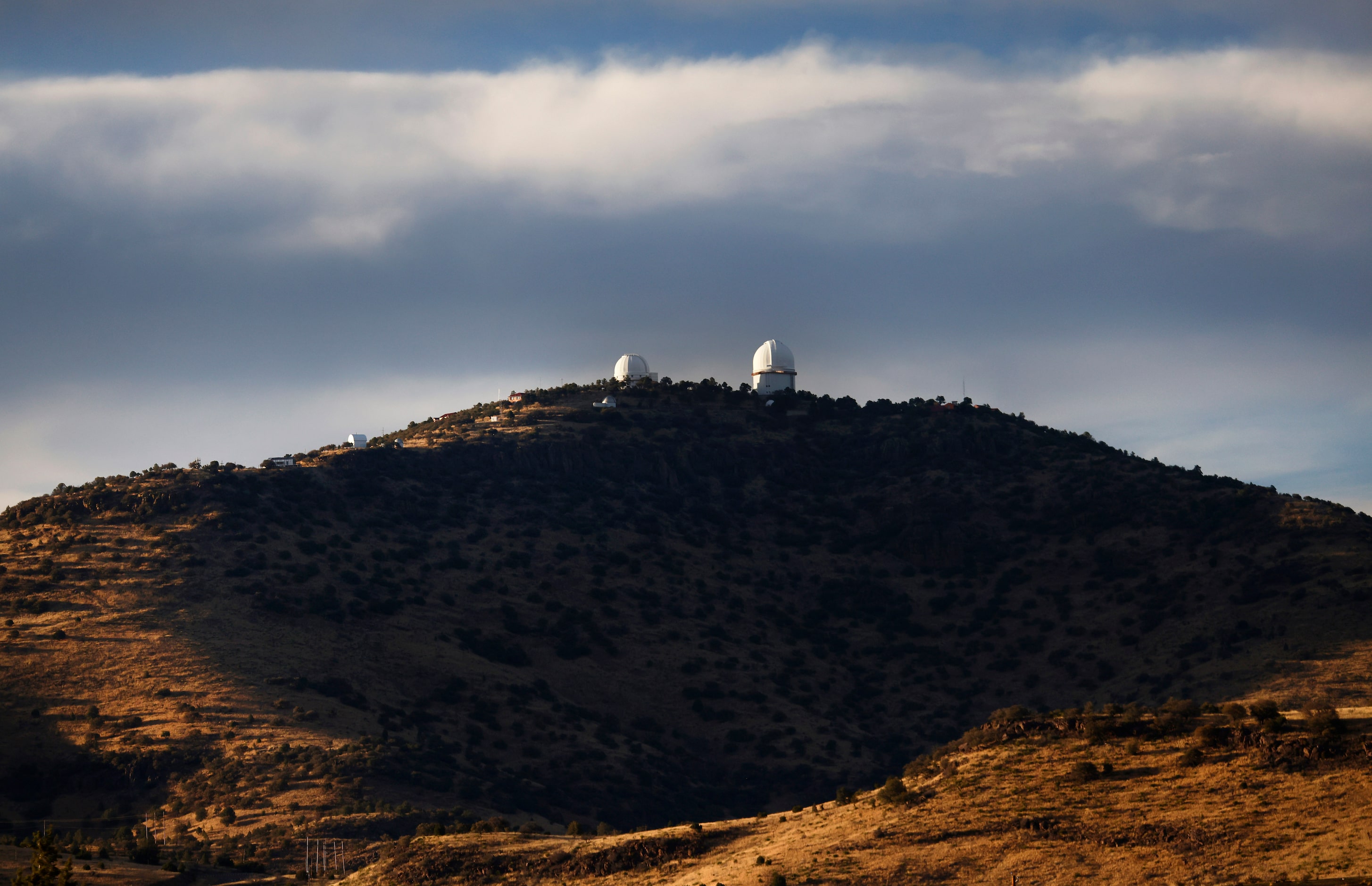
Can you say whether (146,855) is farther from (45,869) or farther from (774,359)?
(774,359)

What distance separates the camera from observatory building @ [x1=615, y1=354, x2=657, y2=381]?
148m

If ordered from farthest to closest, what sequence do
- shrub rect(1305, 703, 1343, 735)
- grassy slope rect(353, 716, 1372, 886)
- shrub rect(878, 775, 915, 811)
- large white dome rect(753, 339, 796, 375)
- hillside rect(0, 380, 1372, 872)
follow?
large white dome rect(753, 339, 796, 375) < hillside rect(0, 380, 1372, 872) < shrub rect(878, 775, 915, 811) < shrub rect(1305, 703, 1343, 735) < grassy slope rect(353, 716, 1372, 886)

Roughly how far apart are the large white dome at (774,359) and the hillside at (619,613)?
8.68m

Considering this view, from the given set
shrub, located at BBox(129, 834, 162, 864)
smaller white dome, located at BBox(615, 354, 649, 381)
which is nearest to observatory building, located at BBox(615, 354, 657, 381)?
smaller white dome, located at BBox(615, 354, 649, 381)

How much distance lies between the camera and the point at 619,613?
104 metres

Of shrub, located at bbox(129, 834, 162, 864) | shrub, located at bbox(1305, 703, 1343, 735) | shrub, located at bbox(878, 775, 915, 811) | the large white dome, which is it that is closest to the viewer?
shrub, located at bbox(1305, 703, 1343, 735)

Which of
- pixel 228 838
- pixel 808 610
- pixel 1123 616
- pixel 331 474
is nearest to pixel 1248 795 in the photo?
pixel 228 838

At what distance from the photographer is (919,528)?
120 m

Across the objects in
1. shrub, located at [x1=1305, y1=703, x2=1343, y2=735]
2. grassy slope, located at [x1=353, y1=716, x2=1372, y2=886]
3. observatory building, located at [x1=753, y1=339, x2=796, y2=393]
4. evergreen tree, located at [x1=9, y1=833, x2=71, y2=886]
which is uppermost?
observatory building, located at [x1=753, y1=339, x2=796, y2=393]

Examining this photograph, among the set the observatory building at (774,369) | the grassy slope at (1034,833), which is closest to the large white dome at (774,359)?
the observatory building at (774,369)

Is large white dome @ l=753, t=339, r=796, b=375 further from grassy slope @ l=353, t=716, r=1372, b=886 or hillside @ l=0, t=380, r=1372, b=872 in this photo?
grassy slope @ l=353, t=716, r=1372, b=886

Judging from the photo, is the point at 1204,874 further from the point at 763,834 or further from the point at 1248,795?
the point at 763,834

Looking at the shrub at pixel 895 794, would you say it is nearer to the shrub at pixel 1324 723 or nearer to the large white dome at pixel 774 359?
the shrub at pixel 1324 723

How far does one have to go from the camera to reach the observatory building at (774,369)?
475 ft
